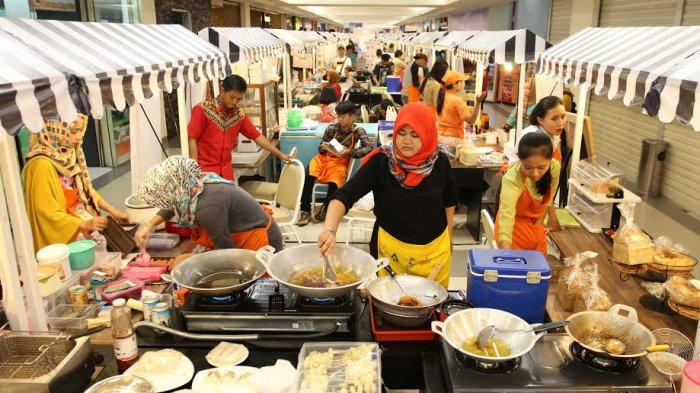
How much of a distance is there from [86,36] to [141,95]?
461 mm

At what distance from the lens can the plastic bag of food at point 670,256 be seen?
2963 millimetres

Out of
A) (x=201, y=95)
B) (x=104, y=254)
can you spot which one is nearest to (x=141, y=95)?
(x=104, y=254)

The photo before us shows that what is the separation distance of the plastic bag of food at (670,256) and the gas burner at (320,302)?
1.97 meters

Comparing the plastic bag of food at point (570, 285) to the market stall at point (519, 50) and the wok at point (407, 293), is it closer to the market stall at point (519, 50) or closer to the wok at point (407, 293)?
the wok at point (407, 293)

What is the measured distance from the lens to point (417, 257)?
3.00 meters

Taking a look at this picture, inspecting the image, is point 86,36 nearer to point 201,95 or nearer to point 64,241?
point 64,241

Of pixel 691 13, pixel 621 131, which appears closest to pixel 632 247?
pixel 691 13

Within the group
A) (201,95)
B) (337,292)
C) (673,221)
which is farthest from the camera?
(673,221)

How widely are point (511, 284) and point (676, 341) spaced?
86 cm

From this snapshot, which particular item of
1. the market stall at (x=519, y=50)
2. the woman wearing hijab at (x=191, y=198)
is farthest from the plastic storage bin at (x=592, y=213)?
the woman wearing hijab at (x=191, y=198)

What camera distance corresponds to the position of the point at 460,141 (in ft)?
21.6

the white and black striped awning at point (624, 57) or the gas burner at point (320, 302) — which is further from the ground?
the white and black striped awning at point (624, 57)

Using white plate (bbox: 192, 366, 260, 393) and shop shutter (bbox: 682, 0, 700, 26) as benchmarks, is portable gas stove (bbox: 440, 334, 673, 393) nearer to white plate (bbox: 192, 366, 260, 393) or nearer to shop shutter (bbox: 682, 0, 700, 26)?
white plate (bbox: 192, 366, 260, 393)

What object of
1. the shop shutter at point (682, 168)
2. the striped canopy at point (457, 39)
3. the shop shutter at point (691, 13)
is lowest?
the shop shutter at point (682, 168)
